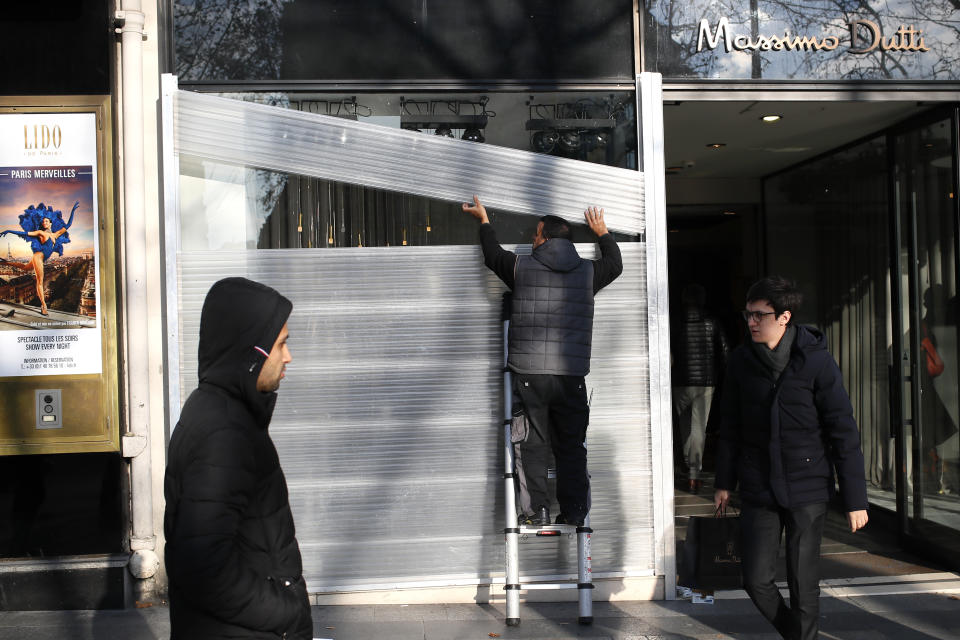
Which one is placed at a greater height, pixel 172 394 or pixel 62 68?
pixel 62 68

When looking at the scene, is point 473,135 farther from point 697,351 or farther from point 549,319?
point 697,351

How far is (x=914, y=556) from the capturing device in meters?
6.66

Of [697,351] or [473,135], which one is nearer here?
[473,135]

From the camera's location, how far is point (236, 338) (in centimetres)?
229

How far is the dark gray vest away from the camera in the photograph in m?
5.20

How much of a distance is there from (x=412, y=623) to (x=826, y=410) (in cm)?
265

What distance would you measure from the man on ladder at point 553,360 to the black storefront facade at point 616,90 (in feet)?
1.83

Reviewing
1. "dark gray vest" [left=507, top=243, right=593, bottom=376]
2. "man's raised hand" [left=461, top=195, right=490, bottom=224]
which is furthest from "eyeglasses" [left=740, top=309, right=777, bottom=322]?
"man's raised hand" [left=461, top=195, right=490, bottom=224]

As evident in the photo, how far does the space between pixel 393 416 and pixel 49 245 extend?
7.70 ft

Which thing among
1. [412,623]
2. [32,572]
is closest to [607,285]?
[412,623]

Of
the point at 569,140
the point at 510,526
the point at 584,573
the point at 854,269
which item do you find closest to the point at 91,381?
the point at 510,526

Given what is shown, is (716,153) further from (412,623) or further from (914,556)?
(412,623)

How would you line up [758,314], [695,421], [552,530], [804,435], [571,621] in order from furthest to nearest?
[695,421] → [571,621] → [552,530] → [758,314] → [804,435]

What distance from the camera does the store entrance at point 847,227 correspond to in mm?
6602
